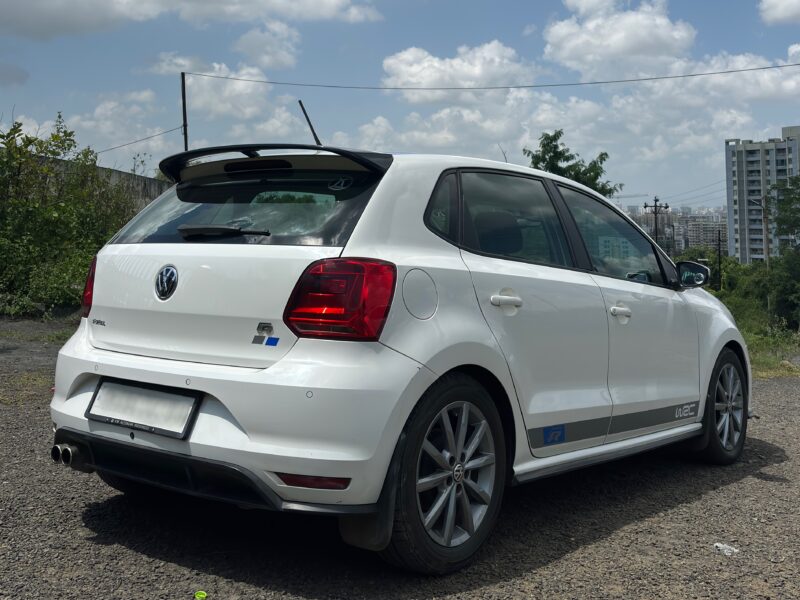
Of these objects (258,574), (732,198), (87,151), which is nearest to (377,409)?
(258,574)

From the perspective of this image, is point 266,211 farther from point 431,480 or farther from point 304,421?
point 431,480

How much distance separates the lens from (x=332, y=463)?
3.12 m

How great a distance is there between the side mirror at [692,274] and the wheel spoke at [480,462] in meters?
2.41

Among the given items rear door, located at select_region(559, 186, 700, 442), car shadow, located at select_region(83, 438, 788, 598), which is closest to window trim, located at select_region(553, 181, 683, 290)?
rear door, located at select_region(559, 186, 700, 442)

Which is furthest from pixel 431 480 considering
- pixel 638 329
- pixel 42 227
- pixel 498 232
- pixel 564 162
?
pixel 564 162

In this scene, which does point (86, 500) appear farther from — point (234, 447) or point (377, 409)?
point (377, 409)

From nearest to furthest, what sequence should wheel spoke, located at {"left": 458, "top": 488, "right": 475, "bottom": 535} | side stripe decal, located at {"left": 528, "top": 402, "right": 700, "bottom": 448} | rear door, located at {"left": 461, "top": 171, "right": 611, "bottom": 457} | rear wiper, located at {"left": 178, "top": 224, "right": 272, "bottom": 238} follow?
rear wiper, located at {"left": 178, "top": 224, "right": 272, "bottom": 238} < wheel spoke, located at {"left": 458, "top": 488, "right": 475, "bottom": 535} < rear door, located at {"left": 461, "top": 171, "right": 611, "bottom": 457} < side stripe decal, located at {"left": 528, "top": 402, "right": 700, "bottom": 448}

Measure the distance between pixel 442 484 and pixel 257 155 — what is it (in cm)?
161

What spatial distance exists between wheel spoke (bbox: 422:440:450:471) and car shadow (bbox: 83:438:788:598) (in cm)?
47

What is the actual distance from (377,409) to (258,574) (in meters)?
0.91

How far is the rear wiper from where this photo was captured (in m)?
3.52

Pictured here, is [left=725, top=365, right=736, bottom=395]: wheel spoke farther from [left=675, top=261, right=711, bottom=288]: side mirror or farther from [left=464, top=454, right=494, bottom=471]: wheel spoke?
[left=464, top=454, right=494, bottom=471]: wheel spoke

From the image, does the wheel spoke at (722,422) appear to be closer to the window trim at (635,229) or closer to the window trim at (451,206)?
the window trim at (635,229)

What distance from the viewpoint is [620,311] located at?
15.6 ft
